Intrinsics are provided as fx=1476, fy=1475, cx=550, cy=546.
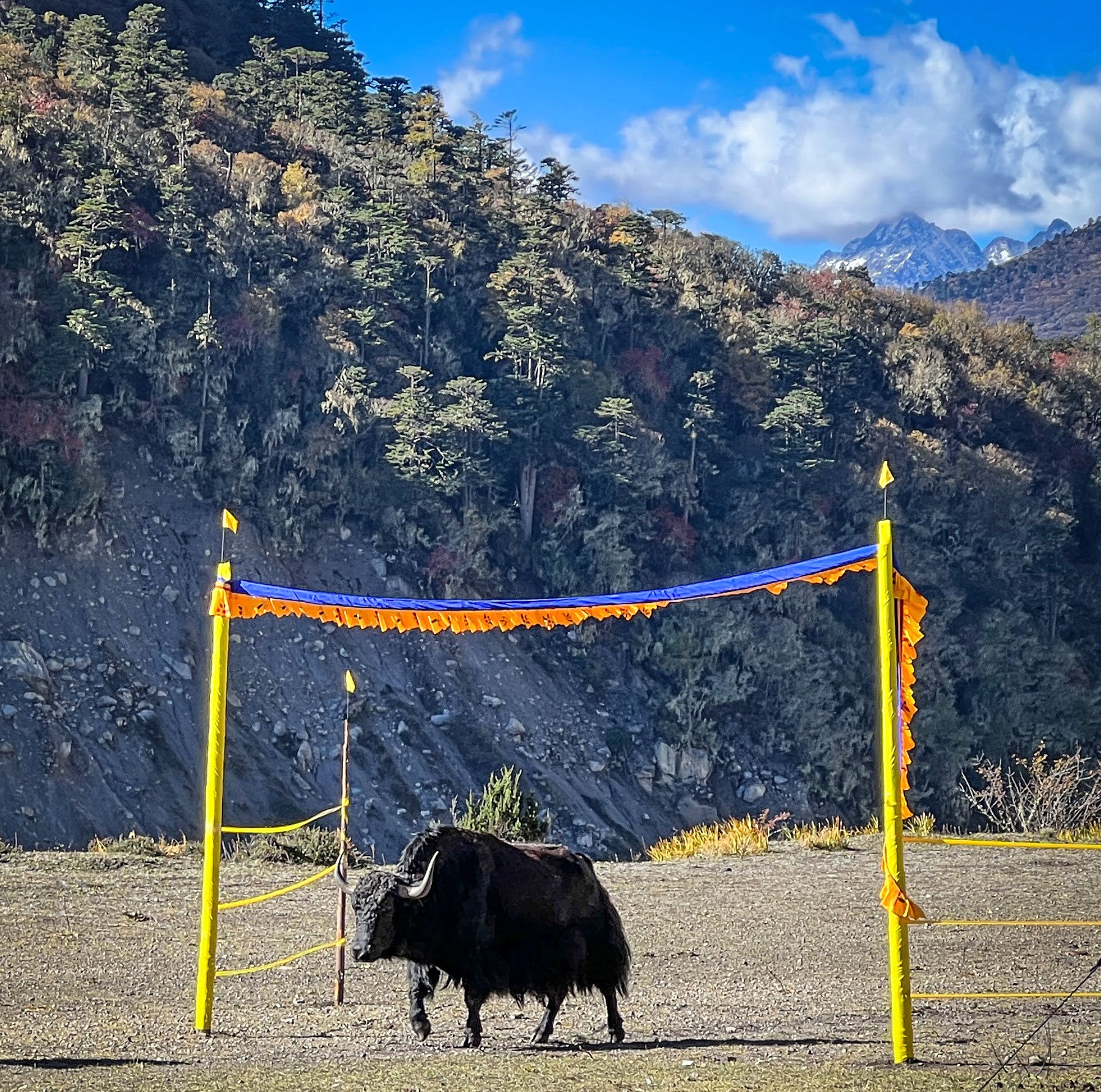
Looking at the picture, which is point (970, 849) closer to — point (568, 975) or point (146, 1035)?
point (568, 975)

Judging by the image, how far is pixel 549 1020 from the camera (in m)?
8.83

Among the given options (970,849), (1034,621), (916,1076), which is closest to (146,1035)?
(916,1076)

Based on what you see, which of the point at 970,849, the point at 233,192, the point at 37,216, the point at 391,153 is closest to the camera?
the point at 970,849

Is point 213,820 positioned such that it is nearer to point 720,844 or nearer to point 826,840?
point 720,844

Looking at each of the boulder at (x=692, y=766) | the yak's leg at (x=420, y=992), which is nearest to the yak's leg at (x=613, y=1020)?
the yak's leg at (x=420, y=992)

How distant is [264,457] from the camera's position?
117ft

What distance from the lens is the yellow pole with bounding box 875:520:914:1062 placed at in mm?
7738

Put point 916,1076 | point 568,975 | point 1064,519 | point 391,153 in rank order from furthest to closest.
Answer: point 391,153
point 1064,519
point 568,975
point 916,1076

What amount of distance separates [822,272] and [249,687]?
3187 cm

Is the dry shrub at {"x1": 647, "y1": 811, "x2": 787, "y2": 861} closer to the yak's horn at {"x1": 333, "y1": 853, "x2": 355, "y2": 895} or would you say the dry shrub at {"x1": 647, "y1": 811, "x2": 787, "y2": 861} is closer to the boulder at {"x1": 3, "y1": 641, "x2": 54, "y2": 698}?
the yak's horn at {"x1": 333, "y1": 853, "x2": 355, "y2": 895}

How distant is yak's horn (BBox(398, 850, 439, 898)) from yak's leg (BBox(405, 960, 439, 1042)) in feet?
1.85

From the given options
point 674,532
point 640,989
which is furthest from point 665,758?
point 640,989

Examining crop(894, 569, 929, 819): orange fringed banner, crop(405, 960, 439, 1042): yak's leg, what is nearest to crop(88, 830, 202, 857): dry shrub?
crop(405, 960, 439, 1042): yak's leg

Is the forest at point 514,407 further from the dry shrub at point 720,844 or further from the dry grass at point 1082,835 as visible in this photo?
the dry grass at point 1082,835
